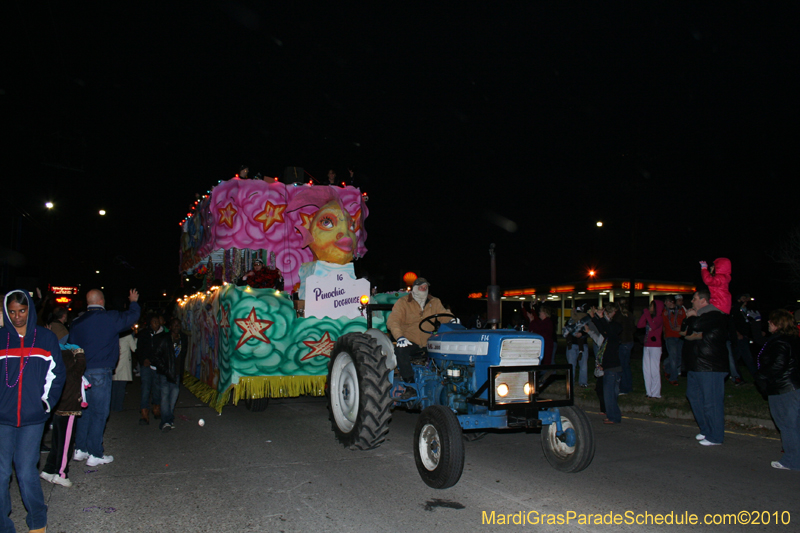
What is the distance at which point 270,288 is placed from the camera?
26.9 feet

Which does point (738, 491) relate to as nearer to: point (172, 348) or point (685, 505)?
point (685, 505)

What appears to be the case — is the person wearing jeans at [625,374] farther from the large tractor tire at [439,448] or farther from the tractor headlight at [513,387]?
the large tractor tire at [439,448]

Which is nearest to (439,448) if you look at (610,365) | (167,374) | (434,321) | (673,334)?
(434,321)

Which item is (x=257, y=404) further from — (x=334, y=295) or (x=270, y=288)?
(x=334, y=295)

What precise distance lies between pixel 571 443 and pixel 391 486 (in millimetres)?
1660

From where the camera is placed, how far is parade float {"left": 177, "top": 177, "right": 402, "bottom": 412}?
753 cm

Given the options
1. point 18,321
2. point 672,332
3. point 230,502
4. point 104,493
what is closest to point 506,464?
point 230,502

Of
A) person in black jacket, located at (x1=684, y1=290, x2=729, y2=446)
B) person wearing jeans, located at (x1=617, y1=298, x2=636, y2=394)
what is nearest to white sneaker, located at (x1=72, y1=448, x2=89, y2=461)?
person in black jacket, located at (x1=684, y1=290, x2=729, y2=446)

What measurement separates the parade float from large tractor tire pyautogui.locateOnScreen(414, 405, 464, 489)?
3.18 meters

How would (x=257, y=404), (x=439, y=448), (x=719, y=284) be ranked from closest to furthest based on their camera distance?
(x=439, y=448)
(x=719, y=284)
(x=257, y=404)

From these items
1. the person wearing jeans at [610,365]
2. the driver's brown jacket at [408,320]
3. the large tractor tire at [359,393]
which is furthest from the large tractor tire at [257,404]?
the person wearing jeans at [610,365]

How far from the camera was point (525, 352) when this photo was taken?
4980mm

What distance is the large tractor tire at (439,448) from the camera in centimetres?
448

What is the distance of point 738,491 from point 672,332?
250 inches
